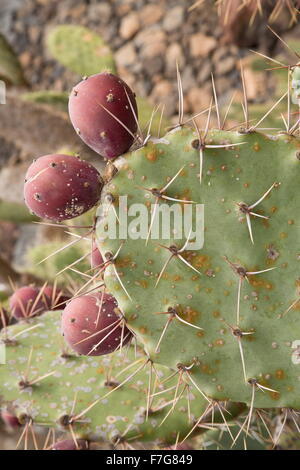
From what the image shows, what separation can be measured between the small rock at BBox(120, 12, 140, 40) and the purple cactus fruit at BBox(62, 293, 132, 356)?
275 centimetres

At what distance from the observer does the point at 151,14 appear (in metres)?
3.53

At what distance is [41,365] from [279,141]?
2.26 feet

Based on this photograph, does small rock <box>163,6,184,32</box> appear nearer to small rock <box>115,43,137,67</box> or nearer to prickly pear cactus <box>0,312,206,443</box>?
small rock <box>115,43,137,67</box>

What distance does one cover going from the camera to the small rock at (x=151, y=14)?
11.5ft

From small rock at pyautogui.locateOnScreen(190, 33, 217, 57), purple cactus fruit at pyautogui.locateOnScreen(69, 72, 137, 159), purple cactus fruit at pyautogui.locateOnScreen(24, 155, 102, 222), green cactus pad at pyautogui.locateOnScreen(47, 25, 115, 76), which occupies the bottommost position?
small rock at pyautogui.locateOnScreen(190, 33, 217, 57)

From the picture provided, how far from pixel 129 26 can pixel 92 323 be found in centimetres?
283

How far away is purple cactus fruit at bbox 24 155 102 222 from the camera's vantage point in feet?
3.09

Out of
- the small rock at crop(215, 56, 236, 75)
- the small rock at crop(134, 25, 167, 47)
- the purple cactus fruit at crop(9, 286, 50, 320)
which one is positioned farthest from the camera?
the small rock at crop(134, 25, 167, 47)

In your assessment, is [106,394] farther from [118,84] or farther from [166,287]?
[118,84]

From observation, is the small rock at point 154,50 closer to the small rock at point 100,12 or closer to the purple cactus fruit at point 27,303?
the small rock at point 100,12

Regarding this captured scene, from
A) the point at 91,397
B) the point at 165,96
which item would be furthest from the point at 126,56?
the point at 91,397

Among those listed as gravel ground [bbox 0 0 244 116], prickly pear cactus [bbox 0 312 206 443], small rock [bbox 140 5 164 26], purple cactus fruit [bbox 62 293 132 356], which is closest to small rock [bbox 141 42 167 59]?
gravel ground [bbox 0 0 244 116]

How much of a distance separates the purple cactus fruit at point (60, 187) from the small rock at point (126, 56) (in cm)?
267

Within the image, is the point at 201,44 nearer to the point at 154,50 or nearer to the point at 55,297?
the point at 154,50
